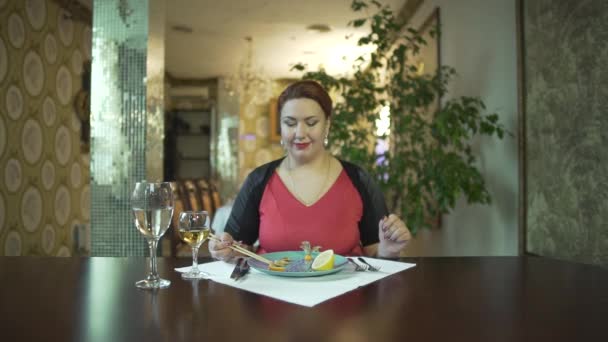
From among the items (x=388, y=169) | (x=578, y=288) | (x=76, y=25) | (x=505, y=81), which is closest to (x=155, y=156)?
(x=388, y=169)

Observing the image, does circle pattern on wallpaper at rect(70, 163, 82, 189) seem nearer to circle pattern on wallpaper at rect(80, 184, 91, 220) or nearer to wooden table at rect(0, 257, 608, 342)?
circle pattern on wallpaper at rect(80, 184, 91, 220)

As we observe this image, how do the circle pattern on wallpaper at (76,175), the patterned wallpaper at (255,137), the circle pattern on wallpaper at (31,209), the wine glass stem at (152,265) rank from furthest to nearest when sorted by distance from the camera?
the patterned wallpaper at (255,137) < the circle pattern on wallpaper at (76,175) < the circle pattern on wallpaper at (31,209) < the wine glass stem at (152,265)

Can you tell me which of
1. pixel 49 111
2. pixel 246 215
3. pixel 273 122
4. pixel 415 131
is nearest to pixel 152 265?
pixel 246 215

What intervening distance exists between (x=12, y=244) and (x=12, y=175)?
531 mm

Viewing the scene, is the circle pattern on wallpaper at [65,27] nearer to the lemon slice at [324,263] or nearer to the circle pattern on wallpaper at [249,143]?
the circle pattern on wallpaper at [249,143]

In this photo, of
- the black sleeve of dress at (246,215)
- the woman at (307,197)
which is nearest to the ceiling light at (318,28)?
the woman at (307,197)

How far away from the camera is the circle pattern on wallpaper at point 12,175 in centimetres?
357

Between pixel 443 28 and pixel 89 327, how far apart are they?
10.9 ft

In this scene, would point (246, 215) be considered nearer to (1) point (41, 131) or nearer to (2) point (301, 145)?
(2) point (301, 145)

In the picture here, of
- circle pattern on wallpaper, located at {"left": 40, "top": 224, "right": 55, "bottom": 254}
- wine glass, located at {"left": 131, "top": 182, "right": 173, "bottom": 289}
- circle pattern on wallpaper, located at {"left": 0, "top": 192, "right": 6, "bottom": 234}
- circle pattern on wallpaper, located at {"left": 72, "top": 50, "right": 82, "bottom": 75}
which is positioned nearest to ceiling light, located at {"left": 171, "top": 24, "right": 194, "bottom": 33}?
circle pattern on wallpaper, located at {"left": 72, "top": 50, "right": 82, "bottom": 75}

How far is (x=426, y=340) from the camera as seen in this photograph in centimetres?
61

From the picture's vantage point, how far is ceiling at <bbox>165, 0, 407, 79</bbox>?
4.60 metres

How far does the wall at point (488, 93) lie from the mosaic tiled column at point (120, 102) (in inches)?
74.9

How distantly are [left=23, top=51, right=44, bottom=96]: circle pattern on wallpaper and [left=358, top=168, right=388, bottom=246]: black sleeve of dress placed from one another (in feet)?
11.0
